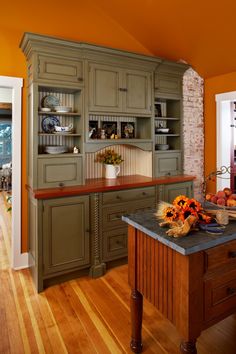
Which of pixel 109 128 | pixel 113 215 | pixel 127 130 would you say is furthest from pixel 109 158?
pixel 113 215

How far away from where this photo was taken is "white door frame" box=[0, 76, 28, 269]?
3.13 m

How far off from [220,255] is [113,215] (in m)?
1.73

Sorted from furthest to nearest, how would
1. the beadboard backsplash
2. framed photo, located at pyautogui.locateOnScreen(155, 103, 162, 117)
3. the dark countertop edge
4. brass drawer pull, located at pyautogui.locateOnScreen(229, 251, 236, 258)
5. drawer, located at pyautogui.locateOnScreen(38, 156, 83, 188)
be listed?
framed photo, located at pyautogui.locateOnScreen(155, 103, 162, 117), the beadboard backsplash, drawer, located at pyautogui.locateOnScreen(38, 156, 83, 188), brass drawer pull, located at pyautogui.locateOnScreen(229, 251, 236, 258), the dark countertop edge

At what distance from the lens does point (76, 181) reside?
3107 millimetres

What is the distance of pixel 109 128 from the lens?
12.0 ft

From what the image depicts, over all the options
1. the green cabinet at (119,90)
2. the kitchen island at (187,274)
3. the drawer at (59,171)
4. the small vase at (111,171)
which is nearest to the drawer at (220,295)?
the kitchen island at (187,274)

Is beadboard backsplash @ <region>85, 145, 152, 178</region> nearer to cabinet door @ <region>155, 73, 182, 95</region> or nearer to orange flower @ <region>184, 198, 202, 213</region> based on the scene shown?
cabinet door @ <region>155, 73, 182, 95</region>

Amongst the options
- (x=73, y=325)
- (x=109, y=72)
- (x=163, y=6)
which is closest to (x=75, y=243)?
(x=73, y=325)

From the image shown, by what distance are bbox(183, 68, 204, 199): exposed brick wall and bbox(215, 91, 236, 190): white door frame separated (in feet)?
0.94

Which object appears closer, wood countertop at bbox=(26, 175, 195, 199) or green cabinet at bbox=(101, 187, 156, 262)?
wood countertop at bbox=(26, 175, 195, 199)

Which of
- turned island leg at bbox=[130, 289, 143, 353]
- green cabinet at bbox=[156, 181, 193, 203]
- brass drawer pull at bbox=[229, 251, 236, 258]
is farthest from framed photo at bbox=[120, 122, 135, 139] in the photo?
brass drawer pull at bbox=[229, 251, 236, 258]

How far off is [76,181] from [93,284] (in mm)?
1160

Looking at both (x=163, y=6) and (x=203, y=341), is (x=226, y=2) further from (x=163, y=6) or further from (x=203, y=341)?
(x=203, y=341)

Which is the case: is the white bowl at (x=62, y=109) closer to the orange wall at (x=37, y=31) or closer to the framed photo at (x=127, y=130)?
the orange wall at (x=37, y=31)
